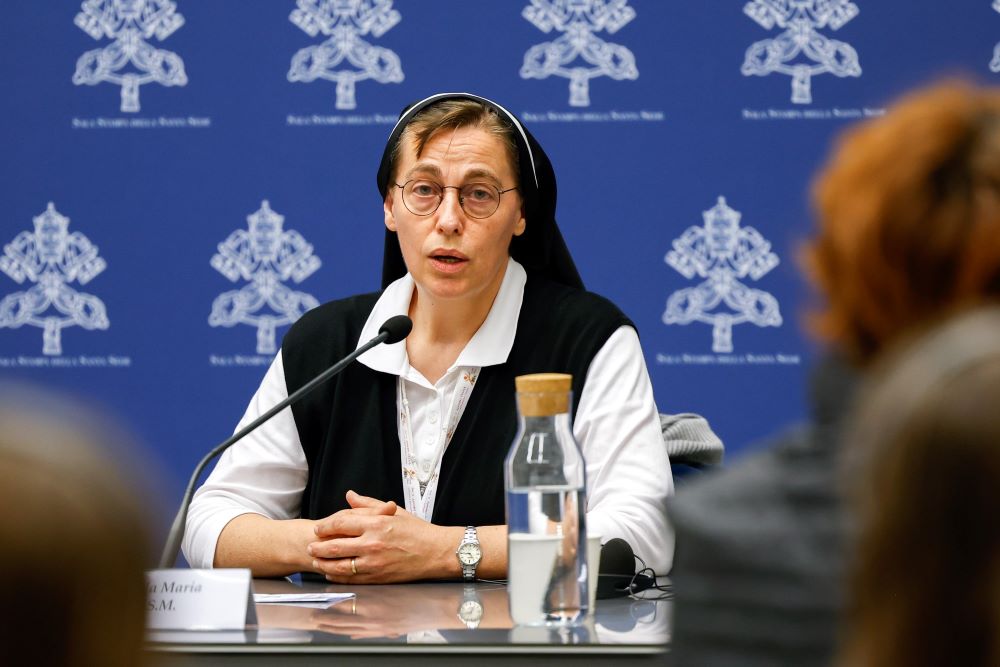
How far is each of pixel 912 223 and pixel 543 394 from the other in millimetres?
908

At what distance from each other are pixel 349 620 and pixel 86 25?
2.70 meters

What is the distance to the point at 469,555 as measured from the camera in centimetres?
227

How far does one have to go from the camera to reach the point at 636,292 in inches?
149

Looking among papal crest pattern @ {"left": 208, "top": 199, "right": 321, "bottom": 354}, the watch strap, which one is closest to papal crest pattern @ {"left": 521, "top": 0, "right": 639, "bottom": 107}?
papal crest pattern @ {"left": 208, "top": 199, "right": 321, "bottom": 354}

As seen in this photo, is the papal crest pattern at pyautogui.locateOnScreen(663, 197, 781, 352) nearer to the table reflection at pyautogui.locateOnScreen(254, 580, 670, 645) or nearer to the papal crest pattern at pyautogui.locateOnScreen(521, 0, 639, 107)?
the papal crest pattern at pyautogui.locateOnScreen(521, 0, 639, 107)

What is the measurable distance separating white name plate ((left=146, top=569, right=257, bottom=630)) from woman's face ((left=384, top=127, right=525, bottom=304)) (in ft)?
3.50

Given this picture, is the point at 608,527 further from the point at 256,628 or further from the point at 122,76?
the point at 122,76

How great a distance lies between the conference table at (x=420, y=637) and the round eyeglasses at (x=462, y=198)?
1.02 metres

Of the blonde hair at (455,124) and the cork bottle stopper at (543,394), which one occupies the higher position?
the blonde hair at (455,124)

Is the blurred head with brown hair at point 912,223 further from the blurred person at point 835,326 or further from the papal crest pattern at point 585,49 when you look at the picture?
the papal crest pattern at point 585,49

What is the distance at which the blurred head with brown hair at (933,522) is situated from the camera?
0.56m

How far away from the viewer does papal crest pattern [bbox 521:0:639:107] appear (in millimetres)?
3795

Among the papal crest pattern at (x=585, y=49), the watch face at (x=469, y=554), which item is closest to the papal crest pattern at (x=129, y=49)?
the papal crest pattern at (x=585, y=49)

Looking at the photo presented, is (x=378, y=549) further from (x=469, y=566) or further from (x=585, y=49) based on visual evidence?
(x=585, y=49)
